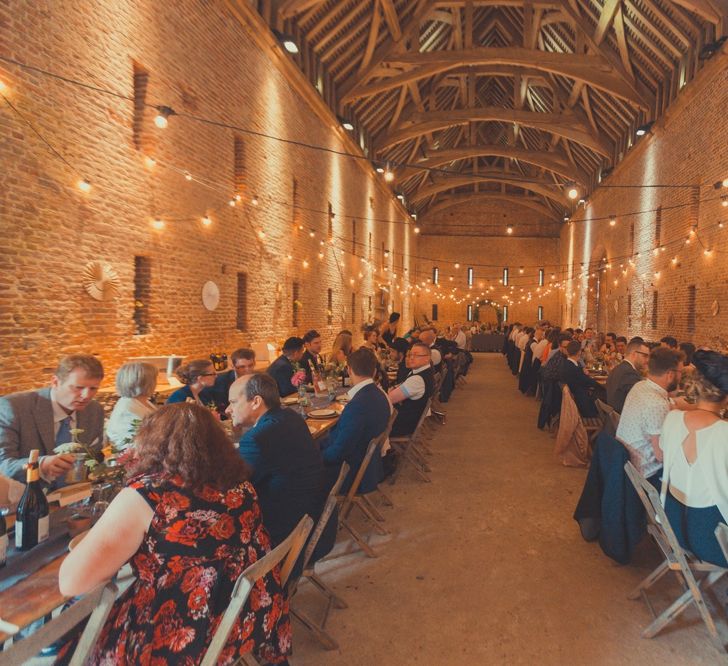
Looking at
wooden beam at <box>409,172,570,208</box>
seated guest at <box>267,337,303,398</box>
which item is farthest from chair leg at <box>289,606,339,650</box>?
wooden beam at <box>409,172,570,208</box>

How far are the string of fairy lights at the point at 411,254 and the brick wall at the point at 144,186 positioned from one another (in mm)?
68

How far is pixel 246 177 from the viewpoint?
338 inches

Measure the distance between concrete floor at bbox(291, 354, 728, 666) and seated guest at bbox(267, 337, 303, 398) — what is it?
152cm

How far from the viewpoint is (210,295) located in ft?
24.8

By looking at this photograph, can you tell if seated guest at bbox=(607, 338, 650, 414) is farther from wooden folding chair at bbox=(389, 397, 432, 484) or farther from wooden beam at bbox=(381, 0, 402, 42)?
wooden beam at bbox=(381, 0, 402, 42)

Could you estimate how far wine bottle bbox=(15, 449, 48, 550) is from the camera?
1.85m

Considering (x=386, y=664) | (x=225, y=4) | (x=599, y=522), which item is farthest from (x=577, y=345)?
(x=225, y=4)

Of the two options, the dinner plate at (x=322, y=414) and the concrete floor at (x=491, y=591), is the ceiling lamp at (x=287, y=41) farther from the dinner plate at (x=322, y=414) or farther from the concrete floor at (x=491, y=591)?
→ the concrete floor at (x=491, y=591)

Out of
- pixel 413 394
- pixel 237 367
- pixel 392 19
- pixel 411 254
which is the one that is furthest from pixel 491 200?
pixel 237 367

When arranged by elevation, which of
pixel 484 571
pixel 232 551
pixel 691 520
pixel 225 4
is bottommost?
Result: pixel 484 571

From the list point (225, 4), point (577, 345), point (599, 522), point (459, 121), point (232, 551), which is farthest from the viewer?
point (459, 121)

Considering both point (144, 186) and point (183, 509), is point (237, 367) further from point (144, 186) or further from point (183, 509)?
point (183, 509)

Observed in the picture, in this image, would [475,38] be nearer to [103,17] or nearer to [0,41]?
[103,17]

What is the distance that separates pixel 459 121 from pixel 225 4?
996 centimetres
